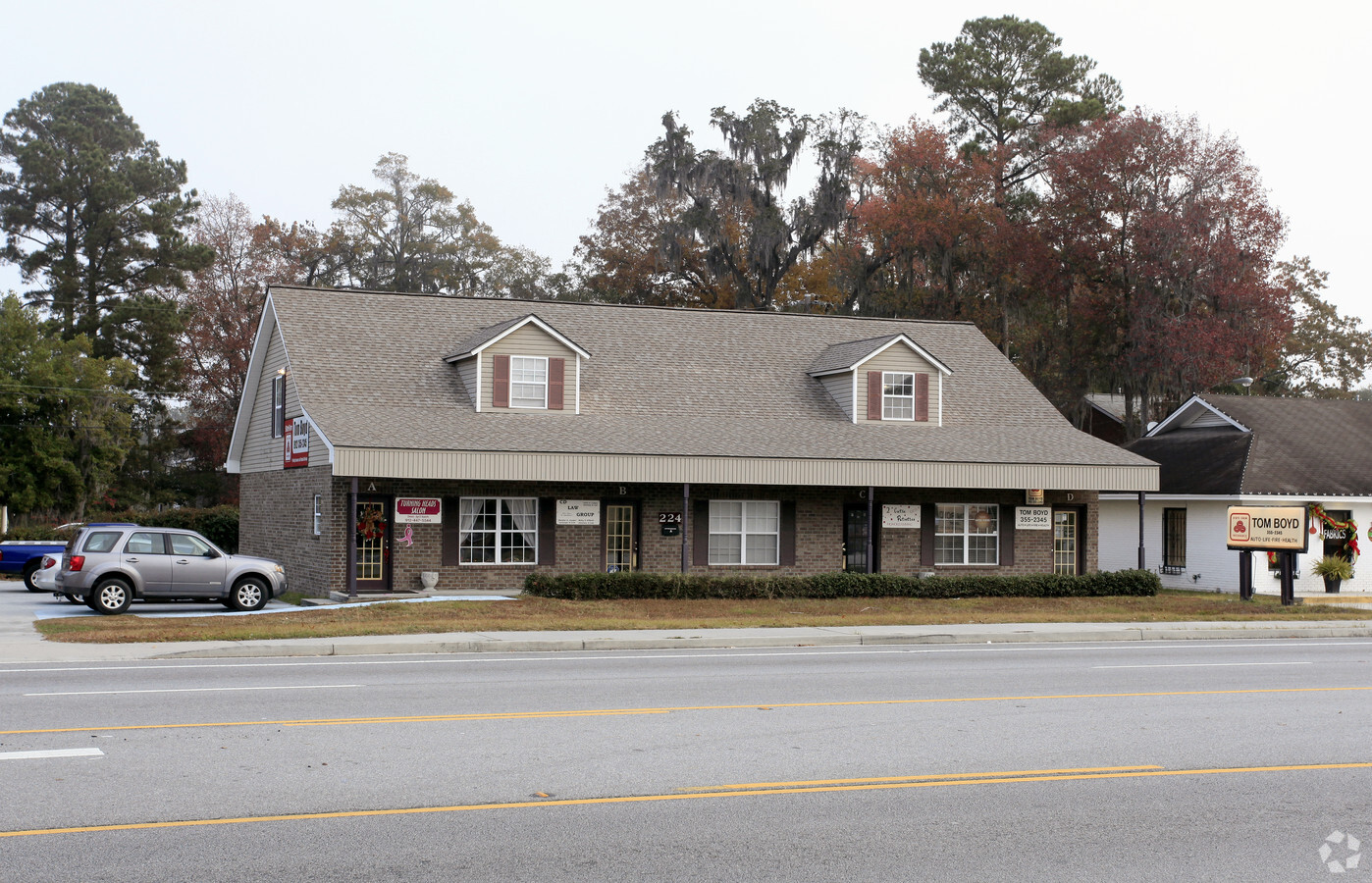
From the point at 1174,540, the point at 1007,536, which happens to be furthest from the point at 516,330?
the point at 1174,540

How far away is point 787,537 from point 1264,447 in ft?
49.6

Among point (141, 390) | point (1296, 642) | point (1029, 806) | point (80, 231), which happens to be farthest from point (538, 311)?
point (80, 231)

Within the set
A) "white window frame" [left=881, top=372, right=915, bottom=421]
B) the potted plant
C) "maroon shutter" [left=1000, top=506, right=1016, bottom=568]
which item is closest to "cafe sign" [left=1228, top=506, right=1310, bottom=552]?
"maroon shutter" [left=1000, top=506, right=1016, bottom=568]

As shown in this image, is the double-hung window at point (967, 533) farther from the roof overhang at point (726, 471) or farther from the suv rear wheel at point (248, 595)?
the suv rear wheel at point (248, 595)

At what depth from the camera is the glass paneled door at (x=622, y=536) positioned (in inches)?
Answer: 1148

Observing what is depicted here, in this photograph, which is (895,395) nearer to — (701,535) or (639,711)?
(701,535)

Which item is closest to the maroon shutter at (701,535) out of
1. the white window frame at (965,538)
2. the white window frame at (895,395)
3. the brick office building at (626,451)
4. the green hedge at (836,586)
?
the brick office building at (626,451)

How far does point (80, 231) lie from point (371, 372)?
3627cm

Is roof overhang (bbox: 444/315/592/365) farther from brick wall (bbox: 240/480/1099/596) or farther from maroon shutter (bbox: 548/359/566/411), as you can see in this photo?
brick wall (bbox: 240/480/1099/596)

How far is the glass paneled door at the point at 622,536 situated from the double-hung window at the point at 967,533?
7.51 metres

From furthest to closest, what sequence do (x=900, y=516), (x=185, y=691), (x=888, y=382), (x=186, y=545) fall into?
(x=888, y=382), (x=900, y=516), (x=186, y=545), (x=185, y=691)

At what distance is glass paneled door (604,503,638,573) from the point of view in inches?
1148

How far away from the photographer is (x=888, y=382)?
3206 cm

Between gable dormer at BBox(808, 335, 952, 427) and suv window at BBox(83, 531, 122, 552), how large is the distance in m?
16.9
